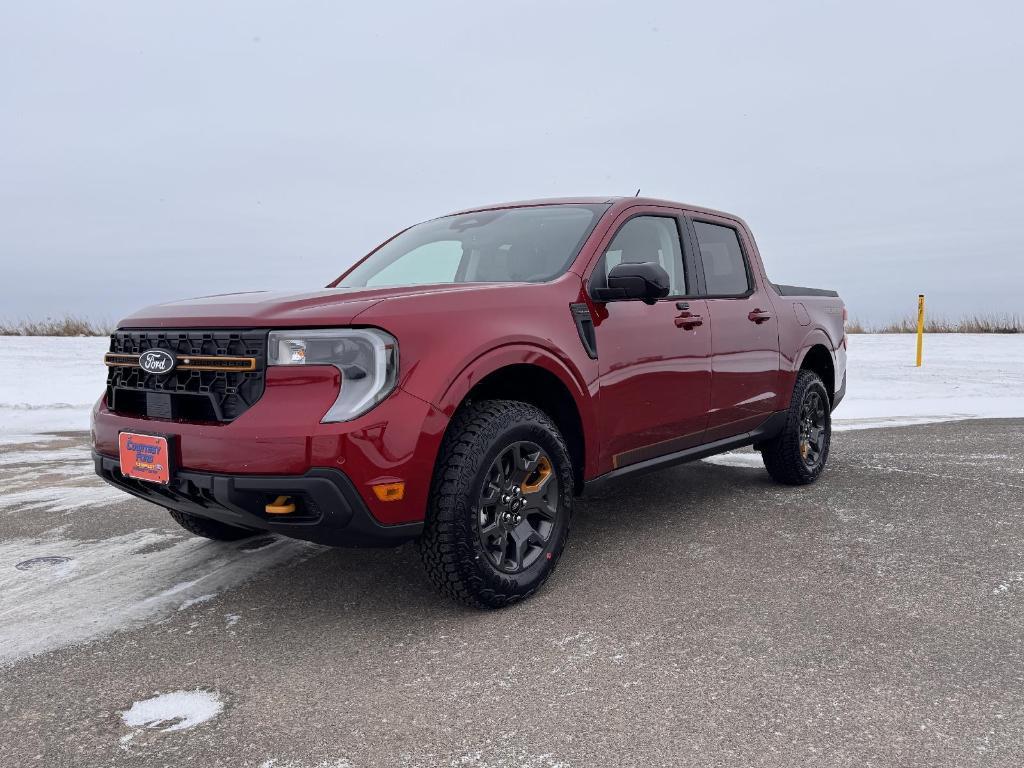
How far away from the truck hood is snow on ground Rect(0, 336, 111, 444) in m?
4.93

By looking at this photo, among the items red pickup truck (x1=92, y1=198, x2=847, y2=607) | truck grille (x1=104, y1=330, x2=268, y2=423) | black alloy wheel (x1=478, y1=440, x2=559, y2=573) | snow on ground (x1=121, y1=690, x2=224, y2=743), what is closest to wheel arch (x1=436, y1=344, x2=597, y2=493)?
red pickup truck (x1=92, y1=198, x2=847, y2=607)

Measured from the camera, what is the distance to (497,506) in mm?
3336

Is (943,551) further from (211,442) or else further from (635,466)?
(211,442)

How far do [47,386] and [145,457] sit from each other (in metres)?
9.34

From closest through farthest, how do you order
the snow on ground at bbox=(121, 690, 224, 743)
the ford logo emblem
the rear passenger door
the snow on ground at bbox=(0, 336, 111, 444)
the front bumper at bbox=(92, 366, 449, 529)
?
1. the snow on ground at bbox=(121, 690, 224, 743)
2. the front bumper at bbox=(92, 366, 449, 529)
3. the ford logo emblem
4. the rear passenger door
5. the snow on ground at bbox=(0, 336, 111, 444)

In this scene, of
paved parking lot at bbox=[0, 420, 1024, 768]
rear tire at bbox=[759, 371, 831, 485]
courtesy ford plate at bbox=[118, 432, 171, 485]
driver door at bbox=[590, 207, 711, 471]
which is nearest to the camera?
paved parking lot at bbox=[0, 420, 1024, 768]

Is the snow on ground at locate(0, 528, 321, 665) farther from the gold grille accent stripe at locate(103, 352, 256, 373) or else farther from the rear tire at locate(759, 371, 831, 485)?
the rear tire at locate(759, 371, 831, 485)

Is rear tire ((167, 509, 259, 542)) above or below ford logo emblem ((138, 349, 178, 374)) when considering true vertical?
below

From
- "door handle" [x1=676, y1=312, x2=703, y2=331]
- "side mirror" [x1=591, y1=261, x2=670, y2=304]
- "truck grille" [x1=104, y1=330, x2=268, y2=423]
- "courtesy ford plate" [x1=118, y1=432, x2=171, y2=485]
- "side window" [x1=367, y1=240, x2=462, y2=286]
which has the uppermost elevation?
"side window" [x1=367, y1=240, x2=462, y2=286]

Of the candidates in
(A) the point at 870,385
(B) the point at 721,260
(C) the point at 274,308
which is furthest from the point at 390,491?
(A) the point at 870,385

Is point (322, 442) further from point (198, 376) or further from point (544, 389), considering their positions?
point (544, 389)

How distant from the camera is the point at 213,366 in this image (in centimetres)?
307

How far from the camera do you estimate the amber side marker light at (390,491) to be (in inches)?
115

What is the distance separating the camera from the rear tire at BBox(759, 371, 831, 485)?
217 inches
